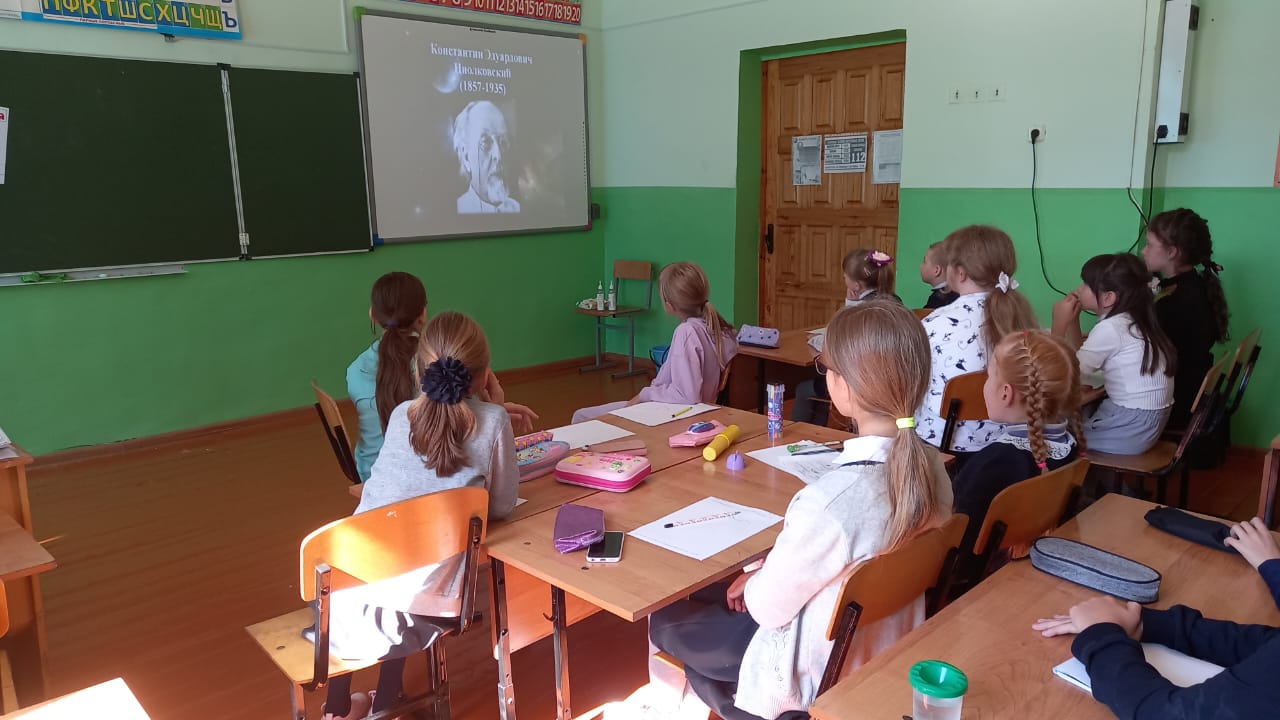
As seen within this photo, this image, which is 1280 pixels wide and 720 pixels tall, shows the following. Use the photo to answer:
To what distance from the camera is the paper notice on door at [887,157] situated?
550 cm

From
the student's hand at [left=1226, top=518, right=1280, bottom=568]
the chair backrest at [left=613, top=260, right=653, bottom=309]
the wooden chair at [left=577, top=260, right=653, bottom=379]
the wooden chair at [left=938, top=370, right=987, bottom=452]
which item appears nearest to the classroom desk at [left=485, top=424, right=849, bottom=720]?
the wooden chair at [left=938, top=370, right=987, bottom=452]

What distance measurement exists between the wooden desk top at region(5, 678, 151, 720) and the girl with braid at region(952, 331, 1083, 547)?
164cm

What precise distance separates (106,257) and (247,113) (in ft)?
3.63

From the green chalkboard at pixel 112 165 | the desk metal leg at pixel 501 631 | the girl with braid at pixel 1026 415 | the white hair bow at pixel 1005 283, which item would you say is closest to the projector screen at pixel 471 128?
the green chalkboard at pixel 112 165

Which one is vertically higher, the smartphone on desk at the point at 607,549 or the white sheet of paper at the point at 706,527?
the smartphone on desk at the point at 607,549

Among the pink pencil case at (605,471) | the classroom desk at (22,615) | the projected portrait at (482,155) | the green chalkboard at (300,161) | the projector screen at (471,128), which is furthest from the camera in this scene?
the projected portrait at (482,155)

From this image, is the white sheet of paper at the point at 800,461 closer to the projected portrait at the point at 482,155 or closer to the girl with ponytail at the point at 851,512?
the girl with ponytail at the point at 851,512

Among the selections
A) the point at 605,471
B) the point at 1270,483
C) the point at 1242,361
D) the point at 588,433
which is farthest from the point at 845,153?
the point at 605,471

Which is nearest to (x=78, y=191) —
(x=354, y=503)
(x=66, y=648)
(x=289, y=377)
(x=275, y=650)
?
(x=289, y=377)

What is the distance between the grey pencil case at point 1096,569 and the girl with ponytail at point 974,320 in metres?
1.29

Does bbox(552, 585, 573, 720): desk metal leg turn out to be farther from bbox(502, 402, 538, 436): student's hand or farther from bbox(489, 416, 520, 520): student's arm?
bbox(502, 402, 538, 436): student's hand

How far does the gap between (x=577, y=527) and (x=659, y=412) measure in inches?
41.3

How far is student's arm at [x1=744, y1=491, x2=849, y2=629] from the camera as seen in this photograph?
1.50 m

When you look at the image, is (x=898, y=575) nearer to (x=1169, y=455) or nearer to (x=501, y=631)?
(x=501, y=631)
